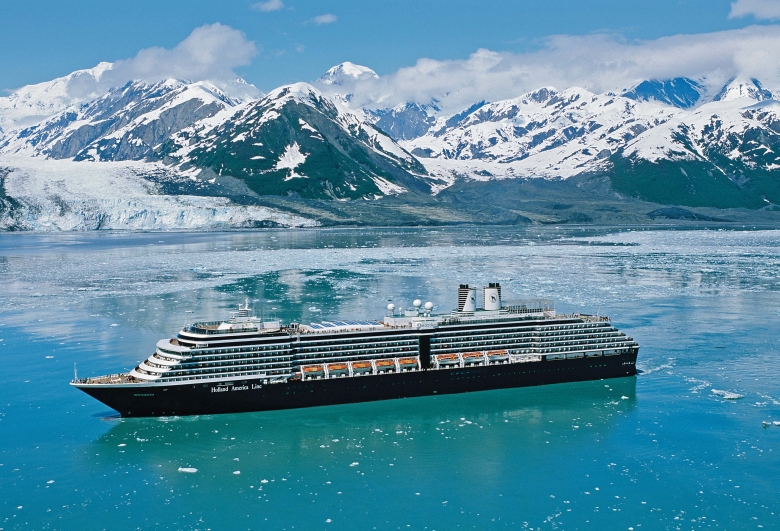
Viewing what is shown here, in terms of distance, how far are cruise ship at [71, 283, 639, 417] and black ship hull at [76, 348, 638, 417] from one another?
7cm

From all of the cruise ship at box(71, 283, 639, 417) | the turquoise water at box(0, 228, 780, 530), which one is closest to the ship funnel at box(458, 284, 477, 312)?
the cruise ship at box(71, 283, 639, 417)

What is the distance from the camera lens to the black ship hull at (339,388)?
47.3 metres

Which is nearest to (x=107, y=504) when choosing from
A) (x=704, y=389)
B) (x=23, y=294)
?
(x=704, y=389)

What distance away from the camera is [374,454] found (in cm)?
4266

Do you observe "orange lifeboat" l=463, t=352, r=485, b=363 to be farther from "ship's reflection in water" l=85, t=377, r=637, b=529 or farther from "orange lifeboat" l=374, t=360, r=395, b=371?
"orange lifeboat" l=374, t=360, r=395, b=371

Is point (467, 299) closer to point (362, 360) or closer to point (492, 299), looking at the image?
point (492, 299)

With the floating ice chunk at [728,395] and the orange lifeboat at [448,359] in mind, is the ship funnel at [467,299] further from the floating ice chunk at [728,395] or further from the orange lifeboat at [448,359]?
the floating ice chunk at [728,395]

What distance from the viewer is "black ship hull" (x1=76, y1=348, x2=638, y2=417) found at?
47344mm

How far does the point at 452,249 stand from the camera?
6919 inches

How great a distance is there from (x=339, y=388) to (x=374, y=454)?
8.28 meters

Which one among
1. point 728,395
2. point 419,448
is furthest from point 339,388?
point 728,395

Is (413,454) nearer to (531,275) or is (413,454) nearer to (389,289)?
(389,289)

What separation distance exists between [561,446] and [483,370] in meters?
A: 10.6

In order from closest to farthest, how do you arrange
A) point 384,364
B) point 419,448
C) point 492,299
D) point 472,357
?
1. point 419,448
2. point 384,364
3. point 472,357
4. point 492,299
